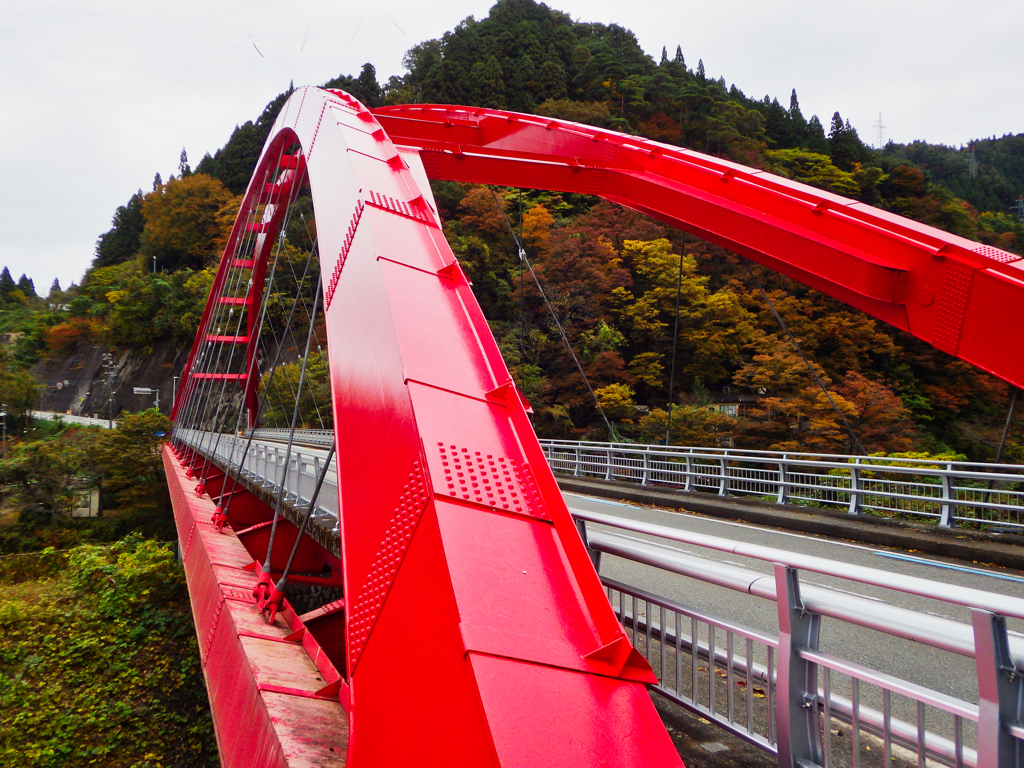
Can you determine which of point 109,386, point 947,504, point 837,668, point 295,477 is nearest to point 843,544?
point 947,504

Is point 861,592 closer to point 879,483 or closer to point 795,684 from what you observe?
point 795,684

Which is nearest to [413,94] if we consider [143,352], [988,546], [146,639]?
[143,352]

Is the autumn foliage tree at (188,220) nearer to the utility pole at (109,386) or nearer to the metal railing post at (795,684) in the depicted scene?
the utility pole at (109,386)

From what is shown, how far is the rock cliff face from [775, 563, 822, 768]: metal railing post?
200 ft

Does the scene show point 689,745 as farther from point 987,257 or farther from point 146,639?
point 146,639

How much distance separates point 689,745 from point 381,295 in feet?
8.29

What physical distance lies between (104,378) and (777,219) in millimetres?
72072

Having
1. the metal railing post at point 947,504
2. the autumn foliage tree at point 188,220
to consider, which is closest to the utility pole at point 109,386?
the autumn foliage tree at point 188,220

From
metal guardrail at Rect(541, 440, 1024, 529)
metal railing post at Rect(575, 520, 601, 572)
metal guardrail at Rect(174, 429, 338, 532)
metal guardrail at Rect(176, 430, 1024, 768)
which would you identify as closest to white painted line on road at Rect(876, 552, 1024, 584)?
metal guardrail at Rect(541, 440, 1024, 529)

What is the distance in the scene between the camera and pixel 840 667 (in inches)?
87.7

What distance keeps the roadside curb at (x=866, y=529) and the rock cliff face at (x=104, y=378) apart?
2145 inches

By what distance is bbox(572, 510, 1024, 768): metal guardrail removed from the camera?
1.77 metres

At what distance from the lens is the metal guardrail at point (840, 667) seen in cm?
177

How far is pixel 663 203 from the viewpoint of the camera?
23.4 ft
